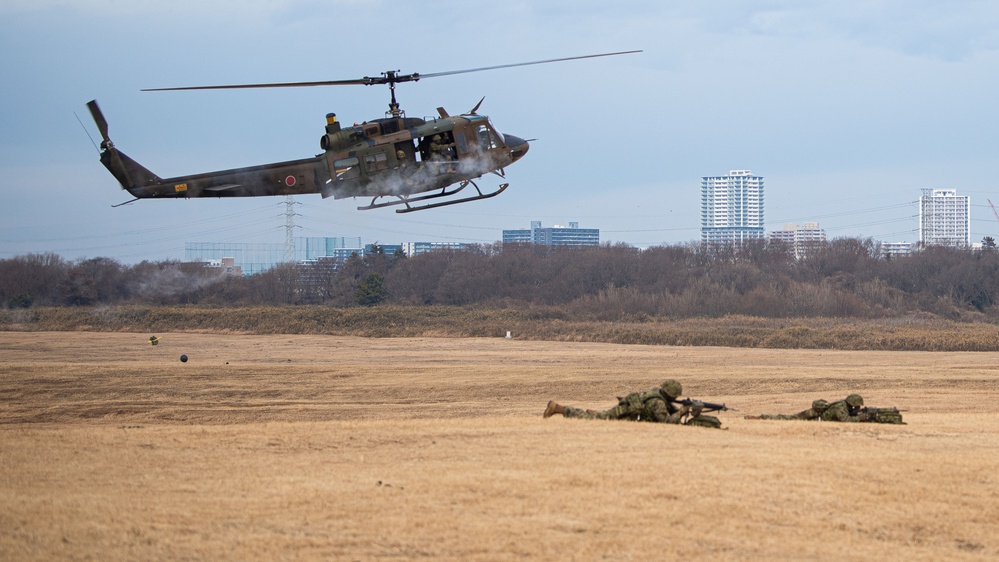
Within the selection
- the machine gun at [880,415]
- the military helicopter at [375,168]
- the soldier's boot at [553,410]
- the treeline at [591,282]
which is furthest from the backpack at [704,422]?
the treeline at [591,282]

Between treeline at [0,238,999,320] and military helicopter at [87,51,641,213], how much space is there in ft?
123

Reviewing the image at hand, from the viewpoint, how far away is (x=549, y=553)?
898 centimetres

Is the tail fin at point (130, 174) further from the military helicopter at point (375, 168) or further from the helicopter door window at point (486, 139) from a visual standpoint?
the helicopter door window at point (486, 139)

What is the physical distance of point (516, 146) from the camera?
80.5 feet

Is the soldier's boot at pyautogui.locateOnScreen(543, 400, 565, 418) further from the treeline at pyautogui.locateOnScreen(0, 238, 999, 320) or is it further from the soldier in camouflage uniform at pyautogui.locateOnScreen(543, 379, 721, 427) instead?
the treeline at pyautogui.locateOnScreen(0, 238, 999, 320)

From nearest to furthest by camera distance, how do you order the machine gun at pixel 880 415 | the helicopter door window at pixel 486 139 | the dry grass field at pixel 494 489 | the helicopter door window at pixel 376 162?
the dry grass field at pixel 494 489
the machine gun at pixel 880 415
the helicopter door window at pixel 376 162
the helicopter door window at pixel 486 139

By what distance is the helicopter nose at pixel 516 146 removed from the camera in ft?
80.0

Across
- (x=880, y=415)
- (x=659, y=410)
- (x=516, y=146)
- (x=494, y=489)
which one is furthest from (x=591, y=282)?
(x=494, y=489)

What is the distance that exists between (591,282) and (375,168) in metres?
53.5

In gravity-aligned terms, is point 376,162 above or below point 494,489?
above

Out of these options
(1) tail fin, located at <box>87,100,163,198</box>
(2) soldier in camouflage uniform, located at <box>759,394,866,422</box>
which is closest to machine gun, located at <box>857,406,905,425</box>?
(2) soldier in camouflage uniform, located at <box>759,394,866,422</box>

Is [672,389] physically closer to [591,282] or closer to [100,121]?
[100,121]

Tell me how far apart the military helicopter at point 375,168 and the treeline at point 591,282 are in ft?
123

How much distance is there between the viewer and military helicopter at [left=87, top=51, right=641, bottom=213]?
2320cm
